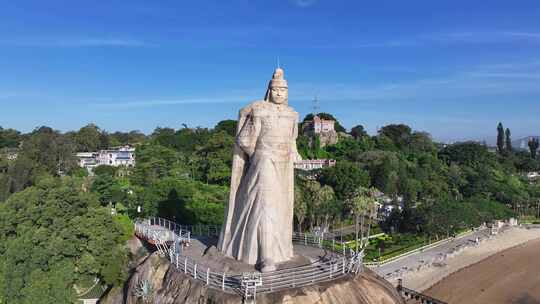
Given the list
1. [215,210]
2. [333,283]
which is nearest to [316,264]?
[333,283]

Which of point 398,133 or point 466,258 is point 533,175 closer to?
point 398,133

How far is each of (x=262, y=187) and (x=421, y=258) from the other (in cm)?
2618

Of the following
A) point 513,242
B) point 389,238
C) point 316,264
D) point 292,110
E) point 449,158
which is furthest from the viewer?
point 449,158

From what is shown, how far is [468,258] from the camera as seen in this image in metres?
40.0

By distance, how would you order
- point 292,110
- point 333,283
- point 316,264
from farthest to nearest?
point 292,110
point 316,264
point 333,283

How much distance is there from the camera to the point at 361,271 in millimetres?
16250

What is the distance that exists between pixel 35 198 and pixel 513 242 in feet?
160

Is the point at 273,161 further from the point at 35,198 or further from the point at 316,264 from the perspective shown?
the point at 35,198

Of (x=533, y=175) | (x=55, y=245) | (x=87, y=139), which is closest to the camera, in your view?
(x=55, y=245)

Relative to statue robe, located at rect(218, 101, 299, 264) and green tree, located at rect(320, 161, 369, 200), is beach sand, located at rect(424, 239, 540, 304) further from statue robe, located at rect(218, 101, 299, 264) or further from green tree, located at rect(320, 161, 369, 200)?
statue robe, located at rect(218, 101, 299, 264)

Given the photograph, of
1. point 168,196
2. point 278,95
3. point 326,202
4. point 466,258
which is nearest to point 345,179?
point 326,202

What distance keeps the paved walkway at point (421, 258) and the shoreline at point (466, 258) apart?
1.62ft

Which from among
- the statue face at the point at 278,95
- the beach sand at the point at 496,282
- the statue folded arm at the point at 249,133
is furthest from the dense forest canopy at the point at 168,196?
the statue face at the point at 278,95

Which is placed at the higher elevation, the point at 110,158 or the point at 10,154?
the point at 10,154
